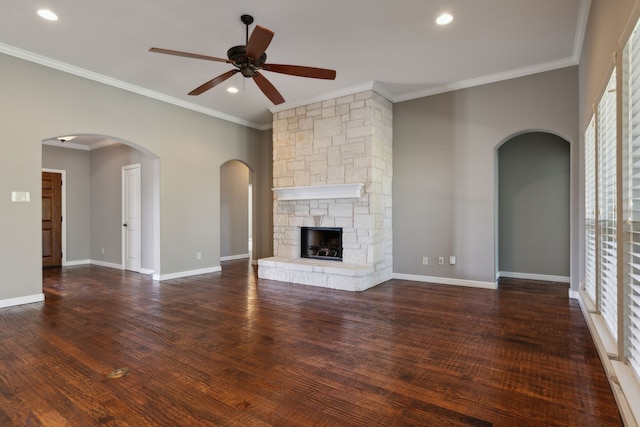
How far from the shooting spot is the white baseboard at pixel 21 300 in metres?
3.94

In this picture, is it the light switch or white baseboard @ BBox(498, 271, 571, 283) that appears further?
white baseboard @ BBox(498, 271, 571, 283)

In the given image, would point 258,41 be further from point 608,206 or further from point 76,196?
point 76,196

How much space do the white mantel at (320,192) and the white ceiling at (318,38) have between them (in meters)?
1.51

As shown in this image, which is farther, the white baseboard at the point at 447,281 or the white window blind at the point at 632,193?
the white baseboard at the point at 447,281

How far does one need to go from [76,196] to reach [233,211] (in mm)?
3457

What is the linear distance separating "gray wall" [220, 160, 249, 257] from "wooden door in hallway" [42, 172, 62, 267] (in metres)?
3.39

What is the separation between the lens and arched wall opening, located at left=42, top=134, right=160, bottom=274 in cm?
705

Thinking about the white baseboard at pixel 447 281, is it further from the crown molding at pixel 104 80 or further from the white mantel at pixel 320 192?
the crown molding at pixel 104 80

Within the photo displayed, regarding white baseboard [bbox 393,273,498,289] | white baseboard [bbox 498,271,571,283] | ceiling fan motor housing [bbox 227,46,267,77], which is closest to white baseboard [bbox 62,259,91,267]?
ceiling fan motor housing [bbox 227,46,267,77]

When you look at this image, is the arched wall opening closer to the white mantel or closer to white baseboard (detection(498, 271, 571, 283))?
the white mantel

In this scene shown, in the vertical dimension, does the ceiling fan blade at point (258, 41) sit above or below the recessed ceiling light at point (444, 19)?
below

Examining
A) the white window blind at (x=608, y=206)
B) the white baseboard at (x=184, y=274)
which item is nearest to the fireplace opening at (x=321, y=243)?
the white baseboard at (x=184, y=274)

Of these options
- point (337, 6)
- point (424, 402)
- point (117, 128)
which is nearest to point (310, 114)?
point (337, 6)

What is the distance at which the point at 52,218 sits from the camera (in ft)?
23.7
